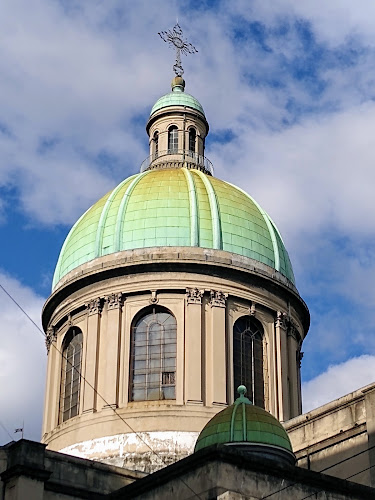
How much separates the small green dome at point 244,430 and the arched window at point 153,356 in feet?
30.9

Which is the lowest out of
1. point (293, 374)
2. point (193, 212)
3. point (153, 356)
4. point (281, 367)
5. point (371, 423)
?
point (371, 423)

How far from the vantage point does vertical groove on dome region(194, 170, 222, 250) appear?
1708 inches

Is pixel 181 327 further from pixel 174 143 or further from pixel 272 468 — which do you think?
pixel 272 468

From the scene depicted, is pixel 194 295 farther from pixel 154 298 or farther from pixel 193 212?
pixel 193 212

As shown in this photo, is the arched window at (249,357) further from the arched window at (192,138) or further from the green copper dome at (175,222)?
the arched window at (192,138)

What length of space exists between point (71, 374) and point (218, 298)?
6345 mm

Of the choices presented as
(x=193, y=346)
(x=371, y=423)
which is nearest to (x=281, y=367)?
(x=193, y=346)

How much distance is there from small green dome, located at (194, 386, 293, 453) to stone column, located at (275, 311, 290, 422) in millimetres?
10962

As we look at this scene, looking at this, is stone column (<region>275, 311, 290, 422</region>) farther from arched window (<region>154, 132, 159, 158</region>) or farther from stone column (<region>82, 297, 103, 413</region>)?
arched window (<region>154, 132, 159, 158</region>)

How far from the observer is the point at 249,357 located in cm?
4269

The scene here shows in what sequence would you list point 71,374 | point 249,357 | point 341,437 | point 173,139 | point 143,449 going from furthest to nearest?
1. point 173,139
2. point 71,374
3. point 249,357
4. point 143,449
5. point 341,437

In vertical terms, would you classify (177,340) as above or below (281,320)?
below

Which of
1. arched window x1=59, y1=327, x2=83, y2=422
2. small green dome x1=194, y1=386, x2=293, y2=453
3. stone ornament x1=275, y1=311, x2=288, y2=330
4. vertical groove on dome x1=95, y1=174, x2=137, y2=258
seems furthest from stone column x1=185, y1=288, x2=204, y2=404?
small green dome x1=194, y1=386, x2=293, y2=453

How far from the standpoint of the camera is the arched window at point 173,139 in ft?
161
